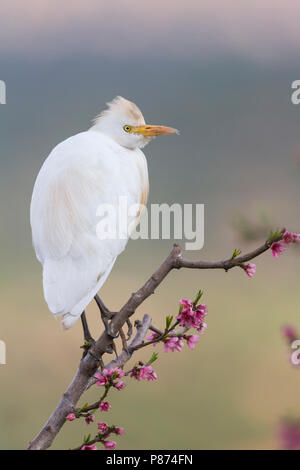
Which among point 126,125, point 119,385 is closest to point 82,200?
point 126,125

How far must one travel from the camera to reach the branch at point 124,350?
3.42 feet

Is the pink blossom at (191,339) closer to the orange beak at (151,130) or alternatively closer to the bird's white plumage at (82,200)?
the bird's white plumage at (82,200)

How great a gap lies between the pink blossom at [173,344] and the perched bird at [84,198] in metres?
0.22

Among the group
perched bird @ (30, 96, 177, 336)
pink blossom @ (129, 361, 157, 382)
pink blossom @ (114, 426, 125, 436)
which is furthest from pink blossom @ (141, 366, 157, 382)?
perched bird @ (30, 96, 177, 336)

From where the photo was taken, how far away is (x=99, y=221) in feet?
4.73

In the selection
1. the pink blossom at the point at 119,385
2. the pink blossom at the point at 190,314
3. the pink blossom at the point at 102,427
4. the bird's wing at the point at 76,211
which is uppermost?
the bird's wing at the point at 76,211

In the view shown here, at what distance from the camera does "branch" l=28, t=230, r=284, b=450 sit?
1.04 meters

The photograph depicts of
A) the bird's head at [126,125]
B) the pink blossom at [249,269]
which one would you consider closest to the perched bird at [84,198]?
the bird's head at [126,125]

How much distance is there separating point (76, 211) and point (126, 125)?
1.05 ft

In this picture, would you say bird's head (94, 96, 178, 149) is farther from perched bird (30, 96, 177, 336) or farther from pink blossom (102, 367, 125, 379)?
pink blossom (102, 367, 125, 379)

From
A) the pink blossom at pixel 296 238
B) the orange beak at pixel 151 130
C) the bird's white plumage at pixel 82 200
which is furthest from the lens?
the orange beak at pixel 151 130

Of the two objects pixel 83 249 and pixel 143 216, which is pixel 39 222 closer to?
pixel 83 249

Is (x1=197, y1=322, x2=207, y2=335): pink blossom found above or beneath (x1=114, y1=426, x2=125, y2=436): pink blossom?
above
